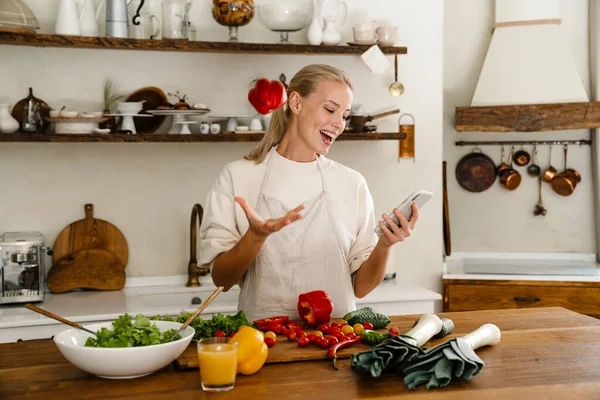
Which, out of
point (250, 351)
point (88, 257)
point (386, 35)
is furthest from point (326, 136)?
point (88, 257)

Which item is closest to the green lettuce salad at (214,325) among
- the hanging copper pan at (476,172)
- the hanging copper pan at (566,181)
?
the hanging copper pan at (476,172)

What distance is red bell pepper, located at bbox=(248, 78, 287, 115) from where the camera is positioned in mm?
2551

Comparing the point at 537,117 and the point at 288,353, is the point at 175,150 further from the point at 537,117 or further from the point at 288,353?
the point at 288,353

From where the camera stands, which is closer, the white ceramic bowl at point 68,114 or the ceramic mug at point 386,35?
the white ceramic bowl at point 68,114

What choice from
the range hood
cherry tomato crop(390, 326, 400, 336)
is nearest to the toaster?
cherry tomato crop(390, 326, 400, 336)

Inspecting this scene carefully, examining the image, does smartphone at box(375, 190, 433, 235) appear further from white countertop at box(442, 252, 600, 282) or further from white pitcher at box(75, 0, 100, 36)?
white pitcher at box(75, 0, 100, 36)

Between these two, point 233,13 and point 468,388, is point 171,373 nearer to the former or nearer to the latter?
point 468,388

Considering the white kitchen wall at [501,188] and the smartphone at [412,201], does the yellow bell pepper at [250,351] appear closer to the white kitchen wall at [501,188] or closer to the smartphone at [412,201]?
the smartphone at [412,201]

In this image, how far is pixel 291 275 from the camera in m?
2.60

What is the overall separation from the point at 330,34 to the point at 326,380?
243cm

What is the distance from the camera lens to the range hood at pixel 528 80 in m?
4.22

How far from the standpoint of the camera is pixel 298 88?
2662 millimetres

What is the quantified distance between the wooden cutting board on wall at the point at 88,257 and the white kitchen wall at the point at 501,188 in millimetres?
2084

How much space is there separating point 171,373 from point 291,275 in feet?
2.78
